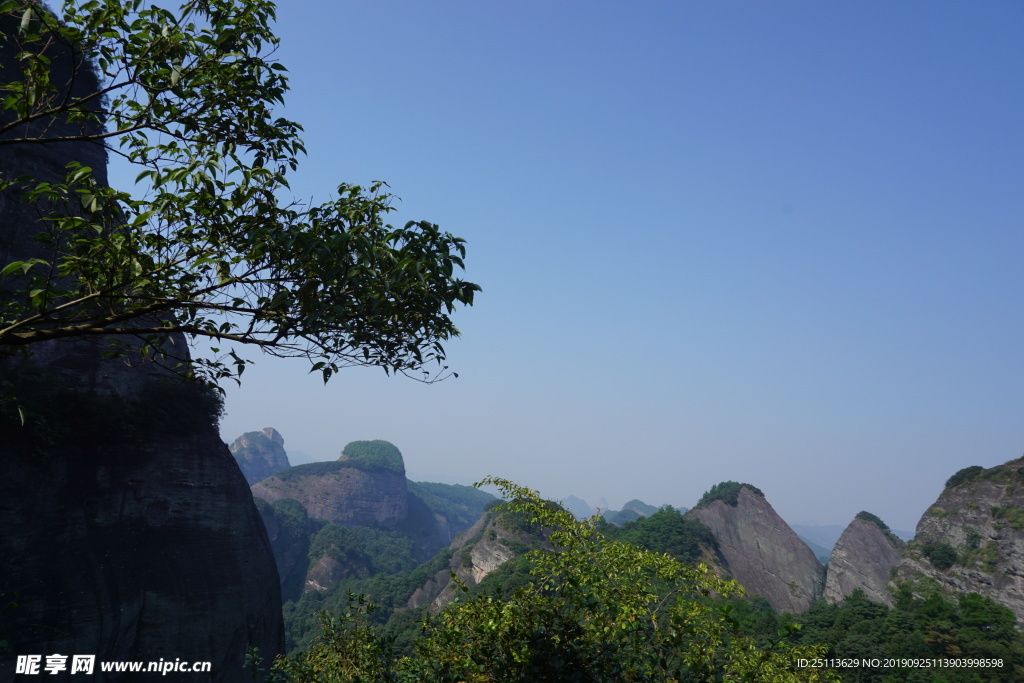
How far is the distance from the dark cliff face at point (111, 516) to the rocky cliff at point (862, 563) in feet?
253

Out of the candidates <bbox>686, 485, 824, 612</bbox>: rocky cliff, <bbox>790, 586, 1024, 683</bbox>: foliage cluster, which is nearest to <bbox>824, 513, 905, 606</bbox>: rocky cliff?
<bbox>686, 485, 824, 612</bbox>: rocky cliff

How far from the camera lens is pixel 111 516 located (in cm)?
1959

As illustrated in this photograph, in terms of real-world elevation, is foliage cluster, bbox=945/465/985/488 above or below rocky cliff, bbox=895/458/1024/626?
above

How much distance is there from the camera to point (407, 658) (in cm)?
665

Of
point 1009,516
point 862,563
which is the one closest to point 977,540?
point 1009,516

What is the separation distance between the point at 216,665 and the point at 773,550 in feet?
289

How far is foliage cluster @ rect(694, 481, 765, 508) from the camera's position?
319ft

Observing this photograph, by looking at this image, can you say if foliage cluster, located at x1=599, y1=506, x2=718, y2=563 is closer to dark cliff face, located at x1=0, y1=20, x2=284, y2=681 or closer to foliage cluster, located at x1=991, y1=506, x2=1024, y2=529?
foliage cluster, located at x1=991, y1=506, x2=1024, y2=529

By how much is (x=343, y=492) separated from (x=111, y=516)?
152m

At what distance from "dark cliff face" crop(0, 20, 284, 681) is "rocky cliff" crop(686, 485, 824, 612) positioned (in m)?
71.7

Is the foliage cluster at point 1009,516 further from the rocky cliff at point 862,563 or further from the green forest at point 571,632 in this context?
the green forest at point 571,632

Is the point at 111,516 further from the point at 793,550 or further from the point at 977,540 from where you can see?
the point at 793,550

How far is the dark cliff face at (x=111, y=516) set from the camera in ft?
55.6

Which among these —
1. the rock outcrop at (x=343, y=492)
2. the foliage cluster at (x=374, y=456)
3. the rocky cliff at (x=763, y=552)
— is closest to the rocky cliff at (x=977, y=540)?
the rocky cliff at (x=763, y=552)
